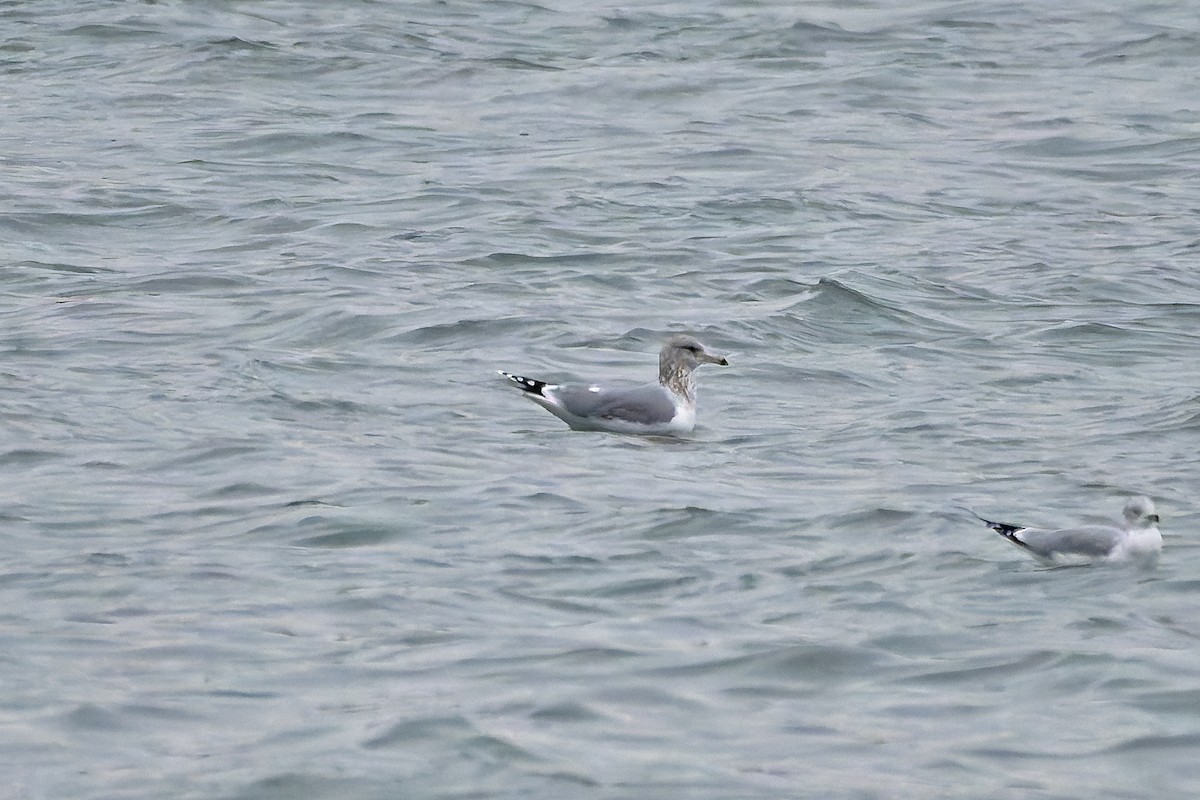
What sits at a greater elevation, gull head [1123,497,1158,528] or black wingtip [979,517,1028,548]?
gull head [1123,497,1158,528]

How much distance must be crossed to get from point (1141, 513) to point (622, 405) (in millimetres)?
3582

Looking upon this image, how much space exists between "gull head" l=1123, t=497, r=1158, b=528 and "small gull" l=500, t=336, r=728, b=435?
325cm

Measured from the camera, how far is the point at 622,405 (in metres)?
12.5

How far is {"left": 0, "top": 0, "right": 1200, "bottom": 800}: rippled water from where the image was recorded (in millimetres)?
7859

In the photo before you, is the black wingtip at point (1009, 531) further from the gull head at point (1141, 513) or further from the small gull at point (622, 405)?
the small gull at point (622, 405)

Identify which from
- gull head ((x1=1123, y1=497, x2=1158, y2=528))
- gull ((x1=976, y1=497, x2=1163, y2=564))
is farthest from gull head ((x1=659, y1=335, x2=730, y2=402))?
gull head ((x1=1123, y1=497, x2=1158, y2=528))

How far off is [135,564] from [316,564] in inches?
29.6

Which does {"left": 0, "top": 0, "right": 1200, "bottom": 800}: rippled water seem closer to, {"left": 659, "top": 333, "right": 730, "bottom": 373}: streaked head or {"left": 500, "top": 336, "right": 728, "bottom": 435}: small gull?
{"left": 500, "top": 336, "right": 728, "bottom": 435}: small gull

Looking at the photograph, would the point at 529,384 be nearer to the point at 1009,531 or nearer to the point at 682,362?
the point at 682,362

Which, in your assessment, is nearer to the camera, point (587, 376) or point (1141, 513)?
point (1141, 513)

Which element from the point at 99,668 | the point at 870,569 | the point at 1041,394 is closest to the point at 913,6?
the point at 1041,394

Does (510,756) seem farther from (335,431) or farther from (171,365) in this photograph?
(171,365)

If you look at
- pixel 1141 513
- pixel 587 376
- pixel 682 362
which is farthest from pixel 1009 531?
pixel 587 376

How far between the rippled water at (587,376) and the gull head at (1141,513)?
205 millimetres
